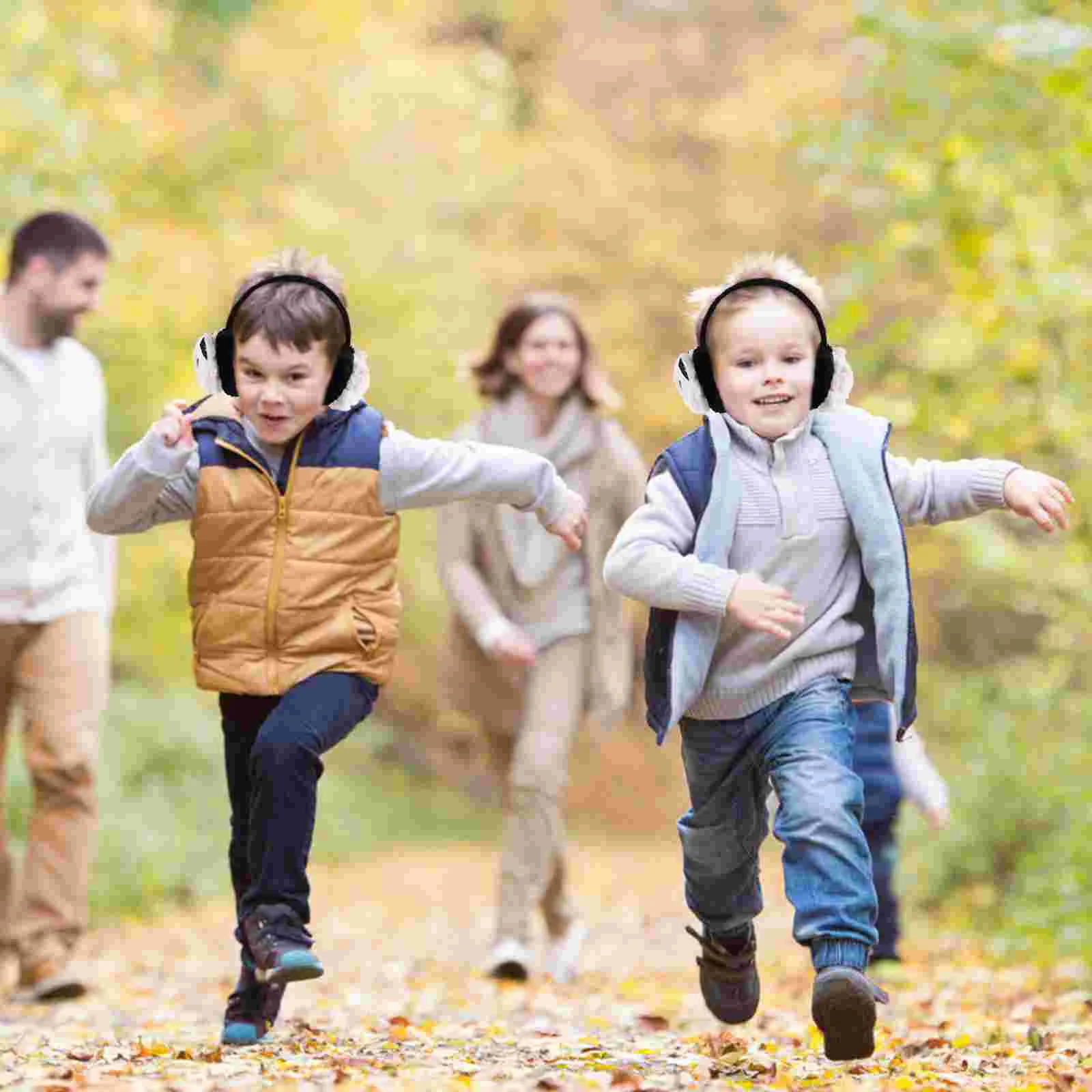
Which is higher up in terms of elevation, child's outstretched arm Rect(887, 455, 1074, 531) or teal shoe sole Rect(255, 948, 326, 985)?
child's outstretched arm Rect(887, 455, 1074, 531)

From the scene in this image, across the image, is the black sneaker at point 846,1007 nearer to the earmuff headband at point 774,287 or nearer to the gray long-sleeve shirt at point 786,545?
the gray long-sleeve shirt at point 786,545

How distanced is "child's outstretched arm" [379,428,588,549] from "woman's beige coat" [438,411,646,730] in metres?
2.55

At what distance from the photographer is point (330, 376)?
17.3ft

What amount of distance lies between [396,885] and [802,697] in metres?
12.9

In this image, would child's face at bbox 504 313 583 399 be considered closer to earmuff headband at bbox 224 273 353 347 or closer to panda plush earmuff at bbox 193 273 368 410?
panda plush earmuff at bbox 193 273 368 410

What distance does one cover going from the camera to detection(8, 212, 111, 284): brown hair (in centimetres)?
755

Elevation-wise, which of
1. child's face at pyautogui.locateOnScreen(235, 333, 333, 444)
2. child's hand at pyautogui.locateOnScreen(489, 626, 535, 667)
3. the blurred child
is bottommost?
the blurred child

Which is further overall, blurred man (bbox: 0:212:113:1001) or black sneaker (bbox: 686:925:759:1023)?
blurred man (bbox: 0:212:113:1001)

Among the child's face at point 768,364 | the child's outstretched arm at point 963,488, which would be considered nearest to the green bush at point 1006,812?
the child's outstretched arm at point 963,488

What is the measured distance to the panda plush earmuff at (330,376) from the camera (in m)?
5.21

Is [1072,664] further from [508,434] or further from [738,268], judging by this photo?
[738,268]

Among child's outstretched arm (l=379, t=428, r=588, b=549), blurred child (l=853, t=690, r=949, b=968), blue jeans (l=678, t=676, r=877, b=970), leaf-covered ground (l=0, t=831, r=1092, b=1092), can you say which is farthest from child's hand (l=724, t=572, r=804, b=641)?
blurred child (l=853, t=690, r=949, b=968)

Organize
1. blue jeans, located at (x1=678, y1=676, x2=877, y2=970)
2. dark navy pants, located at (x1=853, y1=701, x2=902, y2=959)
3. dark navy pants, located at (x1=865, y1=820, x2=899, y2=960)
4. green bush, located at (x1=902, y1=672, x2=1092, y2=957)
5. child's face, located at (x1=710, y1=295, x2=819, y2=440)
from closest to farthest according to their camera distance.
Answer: blue jeans, located at (x1=678, y1=676, x2=877, y2=970) < child's face, located at (x1=710, y1=295, x2=819, y2=440) < dark navy pants, located at (x1=853, y1=701, x2=902, y2=959) < dark navy pants, located at (x1=865, y1=820, x2=899, y2=960) < green bush, located at (x1=902, y1=672, x2=1092, y2=957)

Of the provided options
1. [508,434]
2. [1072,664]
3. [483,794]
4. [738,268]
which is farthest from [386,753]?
[738,268]
